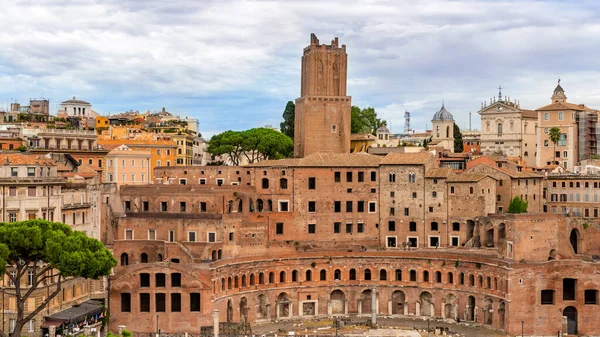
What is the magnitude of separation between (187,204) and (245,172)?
6.19 m

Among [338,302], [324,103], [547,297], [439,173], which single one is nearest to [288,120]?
[324,103]

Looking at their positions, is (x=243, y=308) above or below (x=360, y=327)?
above

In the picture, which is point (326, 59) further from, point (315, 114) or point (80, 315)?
point (80, 315)

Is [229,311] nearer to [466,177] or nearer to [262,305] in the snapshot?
[262,305]

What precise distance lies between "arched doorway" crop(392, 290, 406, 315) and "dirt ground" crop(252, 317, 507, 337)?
1157 millimetres

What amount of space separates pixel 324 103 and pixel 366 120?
1263 inches

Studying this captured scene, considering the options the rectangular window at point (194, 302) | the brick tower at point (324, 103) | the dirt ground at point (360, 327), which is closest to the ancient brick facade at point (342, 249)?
the rectangular window at point (194, 302)

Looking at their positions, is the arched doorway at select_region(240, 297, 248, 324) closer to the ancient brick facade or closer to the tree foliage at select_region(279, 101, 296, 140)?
the ancient brick facade

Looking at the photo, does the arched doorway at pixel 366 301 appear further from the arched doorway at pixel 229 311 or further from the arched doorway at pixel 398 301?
the arched doorway at pixel 229 311

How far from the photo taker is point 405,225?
6994cm

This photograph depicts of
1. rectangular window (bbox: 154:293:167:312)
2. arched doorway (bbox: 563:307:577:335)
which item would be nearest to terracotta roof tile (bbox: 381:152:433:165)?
arched doorway (bbox: 563:307:577:335)

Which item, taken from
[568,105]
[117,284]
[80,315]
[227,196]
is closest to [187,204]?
[227,196]

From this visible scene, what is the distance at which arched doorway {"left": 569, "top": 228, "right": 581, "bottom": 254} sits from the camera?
231ft

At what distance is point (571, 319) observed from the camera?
199ft
